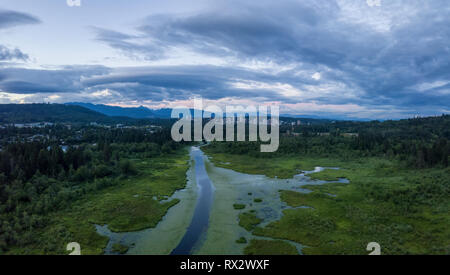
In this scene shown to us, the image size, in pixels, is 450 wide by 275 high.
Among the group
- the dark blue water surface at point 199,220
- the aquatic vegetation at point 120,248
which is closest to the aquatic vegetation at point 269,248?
the dark blue water surface at point 199,220

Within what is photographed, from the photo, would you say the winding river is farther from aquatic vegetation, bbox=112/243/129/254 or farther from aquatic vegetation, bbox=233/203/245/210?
aquatic vegetation, bbox=233/203/245/210

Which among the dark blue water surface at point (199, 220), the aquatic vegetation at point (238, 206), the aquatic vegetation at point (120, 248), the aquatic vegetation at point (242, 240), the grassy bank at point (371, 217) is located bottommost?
the dark blue water surface at point (199, 220)

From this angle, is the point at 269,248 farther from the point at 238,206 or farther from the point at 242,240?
the point at 238,206

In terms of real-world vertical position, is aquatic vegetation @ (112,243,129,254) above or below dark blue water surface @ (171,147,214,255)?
above

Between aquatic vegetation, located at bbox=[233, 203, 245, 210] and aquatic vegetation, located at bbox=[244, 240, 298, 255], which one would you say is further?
aquatic vegetation, located at bbox=[233, 203, 245, 210]

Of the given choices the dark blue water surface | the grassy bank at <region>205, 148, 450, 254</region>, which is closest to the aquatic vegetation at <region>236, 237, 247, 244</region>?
the grassy bank at <region>205, 148, 450, 254</region>

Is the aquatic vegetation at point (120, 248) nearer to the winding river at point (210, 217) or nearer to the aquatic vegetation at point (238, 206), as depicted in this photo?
the winding river at point (210, 217)
